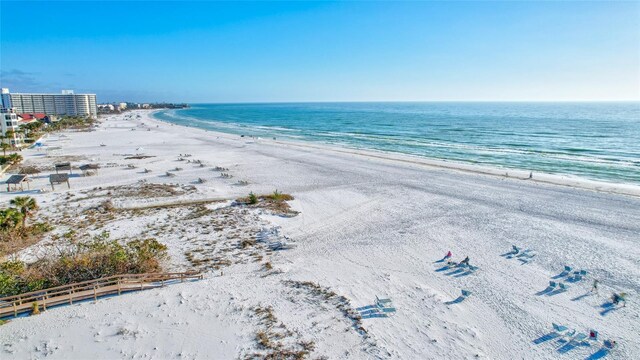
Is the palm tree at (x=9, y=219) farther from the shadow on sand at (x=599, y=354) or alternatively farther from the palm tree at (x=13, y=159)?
the palm tree at (x=13, y=159)

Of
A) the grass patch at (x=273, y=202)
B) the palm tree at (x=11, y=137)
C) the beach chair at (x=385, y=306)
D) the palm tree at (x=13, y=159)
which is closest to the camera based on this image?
the beach chair at (x=385, y=306)

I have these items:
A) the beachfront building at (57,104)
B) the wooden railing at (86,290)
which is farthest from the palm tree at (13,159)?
the beachfront building at (57,104)

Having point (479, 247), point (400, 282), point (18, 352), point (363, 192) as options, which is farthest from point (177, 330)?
point (363, 192)

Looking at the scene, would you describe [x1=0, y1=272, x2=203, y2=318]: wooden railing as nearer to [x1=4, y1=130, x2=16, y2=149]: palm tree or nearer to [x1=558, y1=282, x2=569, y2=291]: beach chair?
[x1=558, y1=282, x2=569, y2=291]: beach chair

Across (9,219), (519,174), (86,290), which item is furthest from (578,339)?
(519,174)

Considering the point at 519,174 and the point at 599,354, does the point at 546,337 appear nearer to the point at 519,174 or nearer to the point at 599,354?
the point at 599,354

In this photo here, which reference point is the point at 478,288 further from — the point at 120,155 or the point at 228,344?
the point at 120,155
